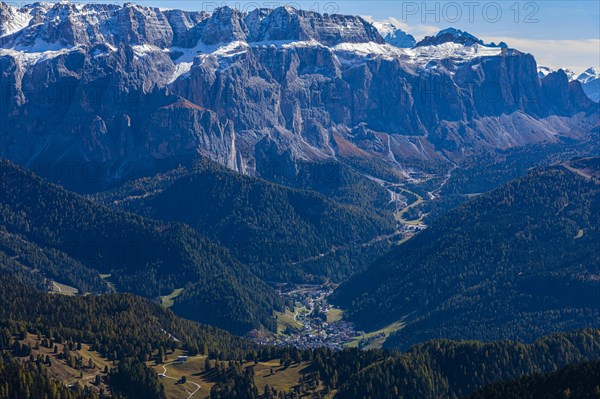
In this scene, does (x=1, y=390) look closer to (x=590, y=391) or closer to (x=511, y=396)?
(x=511, y=396)

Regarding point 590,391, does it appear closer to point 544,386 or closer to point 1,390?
point 544,386

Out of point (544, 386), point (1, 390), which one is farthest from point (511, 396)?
point (1, 390)

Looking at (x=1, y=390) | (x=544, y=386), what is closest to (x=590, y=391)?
(x=544, y=386)

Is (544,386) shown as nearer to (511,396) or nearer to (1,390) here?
(511,396)

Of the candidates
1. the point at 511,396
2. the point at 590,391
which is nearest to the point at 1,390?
the point at 511,396
